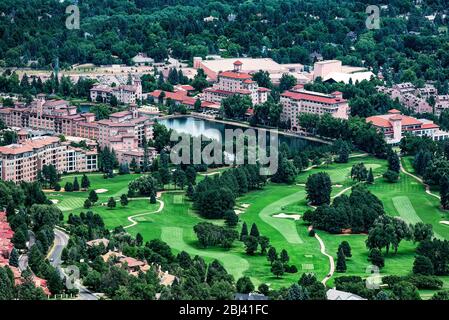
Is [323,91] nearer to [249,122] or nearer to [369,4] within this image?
[249,122]

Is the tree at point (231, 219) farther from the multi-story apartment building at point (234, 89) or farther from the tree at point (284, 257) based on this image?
the multi-story apartment building at point (234, 89)

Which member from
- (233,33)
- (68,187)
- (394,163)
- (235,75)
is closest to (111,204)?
(68,187)

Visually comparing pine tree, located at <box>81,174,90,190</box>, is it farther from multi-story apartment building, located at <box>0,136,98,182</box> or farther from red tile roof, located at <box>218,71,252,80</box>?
red tile roof, located at <box>218,71,252,80</box>

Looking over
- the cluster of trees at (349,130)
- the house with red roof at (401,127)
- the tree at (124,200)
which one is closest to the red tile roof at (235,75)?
the cluster of trees at (349,130)

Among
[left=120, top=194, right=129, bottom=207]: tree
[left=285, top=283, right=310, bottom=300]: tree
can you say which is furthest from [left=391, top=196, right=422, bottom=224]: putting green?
[left=285, top=283, right=310, bottom=300]: tree

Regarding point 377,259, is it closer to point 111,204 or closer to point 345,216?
point 345,216

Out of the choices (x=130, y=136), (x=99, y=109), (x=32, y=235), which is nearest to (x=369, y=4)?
(x=99, y=109)
